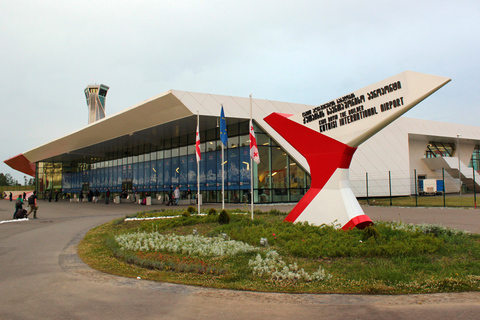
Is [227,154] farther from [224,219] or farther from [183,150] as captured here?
[224,219]

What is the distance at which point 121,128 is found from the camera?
3319cm

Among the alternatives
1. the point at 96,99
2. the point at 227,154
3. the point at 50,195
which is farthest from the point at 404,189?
the point at 96,99

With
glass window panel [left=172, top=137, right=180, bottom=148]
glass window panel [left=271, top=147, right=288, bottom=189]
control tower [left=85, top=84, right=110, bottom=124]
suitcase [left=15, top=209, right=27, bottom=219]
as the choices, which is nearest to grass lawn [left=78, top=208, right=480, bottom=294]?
suitcase [left=15, top=209, right=27, bottom=219]

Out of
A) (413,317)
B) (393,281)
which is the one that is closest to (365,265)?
(393,281)

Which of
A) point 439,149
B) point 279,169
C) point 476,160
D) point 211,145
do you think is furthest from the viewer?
point 476,160

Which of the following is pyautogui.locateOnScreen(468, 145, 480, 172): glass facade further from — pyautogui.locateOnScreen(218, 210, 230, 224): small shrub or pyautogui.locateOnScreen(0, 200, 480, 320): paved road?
pyautogui.locateOnScreen(0, 200, 480, 320): paved road

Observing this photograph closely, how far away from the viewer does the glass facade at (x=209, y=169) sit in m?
29.0

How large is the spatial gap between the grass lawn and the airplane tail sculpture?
101 cm

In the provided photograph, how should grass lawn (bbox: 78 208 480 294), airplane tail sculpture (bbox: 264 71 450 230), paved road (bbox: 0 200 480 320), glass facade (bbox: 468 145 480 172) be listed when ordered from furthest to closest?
glass facade (bbox: 468 145 480 172)
airplane tail sculpture (bbox: 264 71 450 230)
grass lawn (bbox: 78 208 480 294)
paved road (bbox: 0 200 480 320)

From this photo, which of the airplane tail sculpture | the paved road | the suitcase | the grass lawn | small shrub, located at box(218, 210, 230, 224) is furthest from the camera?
the suitcase

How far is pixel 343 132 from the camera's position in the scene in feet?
41.0

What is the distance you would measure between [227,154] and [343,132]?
18.9 metres

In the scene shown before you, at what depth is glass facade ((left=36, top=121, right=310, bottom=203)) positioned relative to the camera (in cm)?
2897

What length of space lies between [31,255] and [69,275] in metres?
3.23
